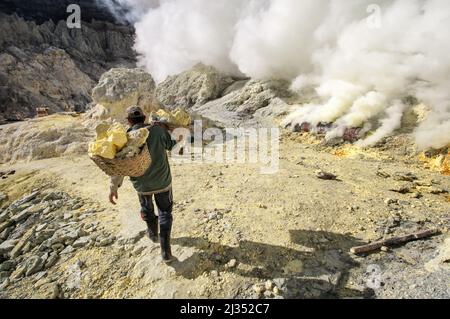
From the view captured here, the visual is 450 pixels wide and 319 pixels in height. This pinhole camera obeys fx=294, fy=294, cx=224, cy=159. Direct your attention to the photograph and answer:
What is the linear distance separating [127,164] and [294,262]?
74.4 inches

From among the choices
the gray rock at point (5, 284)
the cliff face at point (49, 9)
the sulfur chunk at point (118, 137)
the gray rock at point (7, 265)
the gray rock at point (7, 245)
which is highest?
the cliff face at point (49, 9)

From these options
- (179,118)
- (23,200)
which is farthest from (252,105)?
(179,118)

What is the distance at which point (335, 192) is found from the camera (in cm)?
440

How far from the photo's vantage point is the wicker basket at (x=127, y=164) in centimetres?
248

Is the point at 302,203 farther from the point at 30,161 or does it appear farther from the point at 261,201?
the point at 30,161

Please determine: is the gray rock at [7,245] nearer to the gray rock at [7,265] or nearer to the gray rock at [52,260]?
the gray rock at [7,265]

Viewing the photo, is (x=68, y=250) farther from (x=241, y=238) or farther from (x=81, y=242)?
(x=241, y=238)

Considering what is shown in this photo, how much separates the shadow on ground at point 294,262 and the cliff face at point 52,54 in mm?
20598

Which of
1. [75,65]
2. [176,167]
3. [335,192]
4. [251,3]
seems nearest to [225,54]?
[251,3]

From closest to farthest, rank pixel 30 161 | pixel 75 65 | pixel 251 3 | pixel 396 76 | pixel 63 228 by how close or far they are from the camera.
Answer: pixel 63 228, pixel 396 76, pixel 30 161, pixel 251 3, pixel 75 65

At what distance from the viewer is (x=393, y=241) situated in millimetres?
3211

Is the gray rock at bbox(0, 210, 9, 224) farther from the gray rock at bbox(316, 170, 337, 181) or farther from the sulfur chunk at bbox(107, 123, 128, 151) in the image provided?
the gray rock at bbox(316, 170, 337, 181)

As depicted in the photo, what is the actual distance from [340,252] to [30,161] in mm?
7870

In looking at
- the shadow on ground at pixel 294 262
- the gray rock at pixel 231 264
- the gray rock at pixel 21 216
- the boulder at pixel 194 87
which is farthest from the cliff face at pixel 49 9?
the gray rock at pixel 231 264
